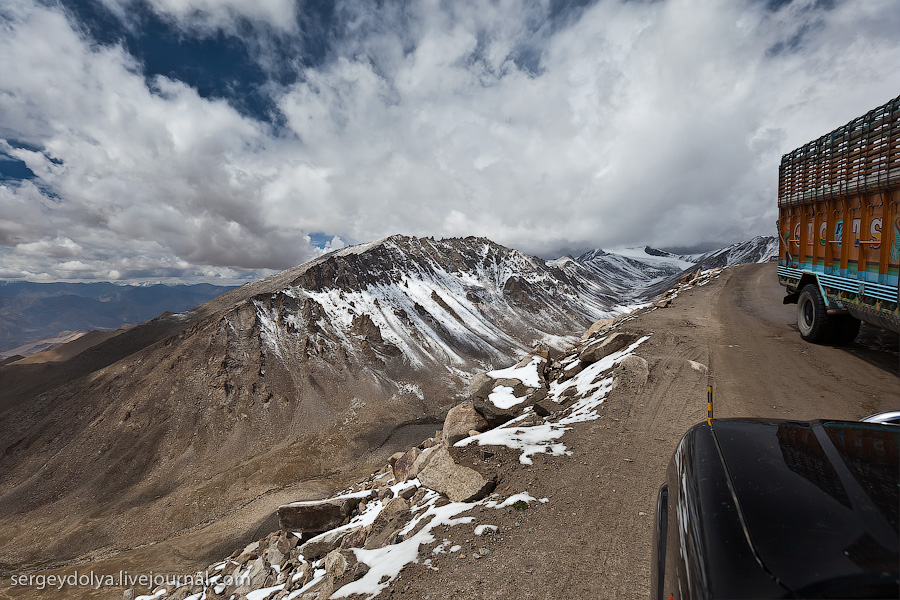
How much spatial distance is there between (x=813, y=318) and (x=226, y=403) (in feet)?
260

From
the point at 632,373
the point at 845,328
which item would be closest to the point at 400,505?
the point at 632,373

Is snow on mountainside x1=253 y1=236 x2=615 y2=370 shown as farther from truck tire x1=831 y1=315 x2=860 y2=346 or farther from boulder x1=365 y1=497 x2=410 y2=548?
truck tire x1=831 y1=315 x2=860 y2=346

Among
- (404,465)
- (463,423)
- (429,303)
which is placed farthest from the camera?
(429,303)

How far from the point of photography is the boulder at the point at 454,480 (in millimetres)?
6742

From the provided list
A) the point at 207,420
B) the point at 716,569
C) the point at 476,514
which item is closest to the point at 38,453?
the point at 207,420

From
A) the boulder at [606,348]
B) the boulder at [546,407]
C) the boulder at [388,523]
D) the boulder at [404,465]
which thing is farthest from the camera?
the boulder at [404,465]

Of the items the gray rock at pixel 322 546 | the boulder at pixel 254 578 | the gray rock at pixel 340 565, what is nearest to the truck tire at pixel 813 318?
the gray rock at pixel 340 565

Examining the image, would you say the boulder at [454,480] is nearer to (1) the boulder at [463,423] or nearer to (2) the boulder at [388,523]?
(2) the boulder at [388,523]

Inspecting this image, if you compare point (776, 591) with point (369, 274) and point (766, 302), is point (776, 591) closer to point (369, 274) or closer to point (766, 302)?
point (766, 302)

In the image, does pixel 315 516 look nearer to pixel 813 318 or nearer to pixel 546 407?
pixel 546 407

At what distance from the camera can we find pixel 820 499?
2.09 metres

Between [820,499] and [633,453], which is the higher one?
[820,499]

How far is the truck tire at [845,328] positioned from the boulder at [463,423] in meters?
11.4

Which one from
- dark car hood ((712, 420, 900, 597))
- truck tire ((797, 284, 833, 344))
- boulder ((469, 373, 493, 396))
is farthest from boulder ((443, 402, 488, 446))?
truck tire ((797, 284, 833, 344))
